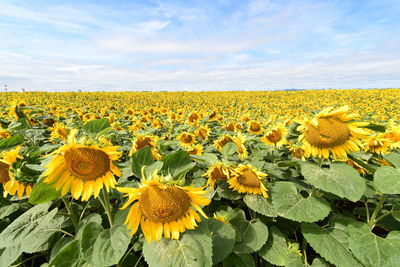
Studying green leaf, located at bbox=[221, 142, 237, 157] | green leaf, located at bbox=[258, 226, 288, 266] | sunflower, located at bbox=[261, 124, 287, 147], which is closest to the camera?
green leaf, located at bbox=[258, 226, 288, 266]

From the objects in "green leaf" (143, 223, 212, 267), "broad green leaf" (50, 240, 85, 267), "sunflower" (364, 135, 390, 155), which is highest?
"sunflower" (364, 135, 390, 155)

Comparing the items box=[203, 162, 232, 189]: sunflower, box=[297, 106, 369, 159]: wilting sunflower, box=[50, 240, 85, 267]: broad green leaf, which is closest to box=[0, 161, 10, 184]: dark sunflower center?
box=[50, 240, 85, 267]: broad green leaf

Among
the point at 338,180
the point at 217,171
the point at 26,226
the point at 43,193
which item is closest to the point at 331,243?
the point at 338,180

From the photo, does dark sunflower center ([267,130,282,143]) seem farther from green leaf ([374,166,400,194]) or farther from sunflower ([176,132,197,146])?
green leaf ([374,166,400,194])

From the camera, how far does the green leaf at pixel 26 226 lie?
1668mm

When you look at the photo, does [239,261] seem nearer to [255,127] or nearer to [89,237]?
[89,237]

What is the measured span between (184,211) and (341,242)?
148 cm

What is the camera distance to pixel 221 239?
1.62 m

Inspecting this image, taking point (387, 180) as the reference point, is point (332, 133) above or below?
above

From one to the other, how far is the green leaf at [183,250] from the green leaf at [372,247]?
1.29m

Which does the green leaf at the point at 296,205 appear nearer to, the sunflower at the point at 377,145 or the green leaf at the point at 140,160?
the green leaf at the point at 140,160

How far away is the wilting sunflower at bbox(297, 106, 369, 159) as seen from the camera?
1.79 m

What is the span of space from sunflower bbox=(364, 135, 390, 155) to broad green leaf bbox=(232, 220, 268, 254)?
6.92 ft

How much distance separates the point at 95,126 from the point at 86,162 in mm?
273
